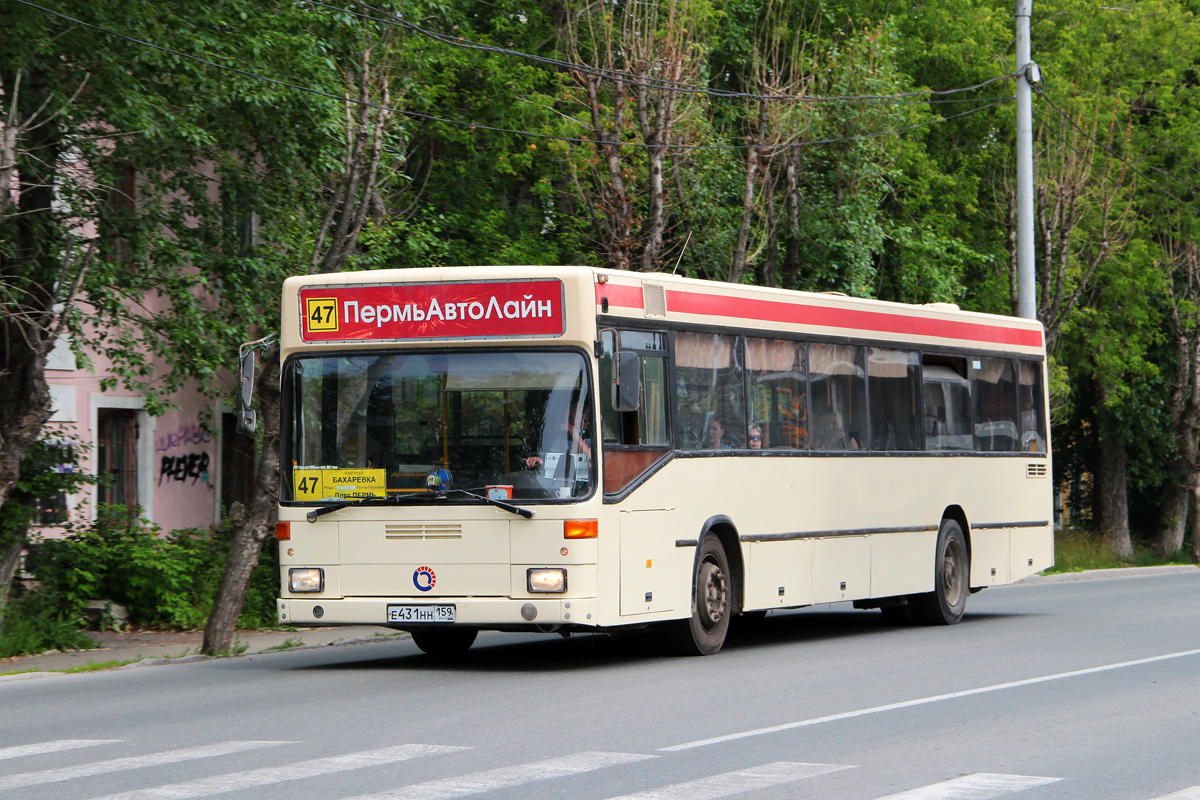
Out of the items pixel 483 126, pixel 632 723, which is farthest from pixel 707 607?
pixel 483 126

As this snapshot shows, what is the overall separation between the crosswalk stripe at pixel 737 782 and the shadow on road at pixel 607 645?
209 inches

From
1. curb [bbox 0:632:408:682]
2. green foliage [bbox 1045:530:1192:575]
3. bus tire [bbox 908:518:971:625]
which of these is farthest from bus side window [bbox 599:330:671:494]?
green foliage [bbox 1045:530:1192:575]

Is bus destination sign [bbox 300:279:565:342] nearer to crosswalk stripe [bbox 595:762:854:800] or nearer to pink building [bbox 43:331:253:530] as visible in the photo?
crosswalk stripe [bbox 595:762:854:800]

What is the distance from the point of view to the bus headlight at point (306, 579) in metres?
13.2

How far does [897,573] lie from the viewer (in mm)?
17375

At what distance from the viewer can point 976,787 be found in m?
7.67

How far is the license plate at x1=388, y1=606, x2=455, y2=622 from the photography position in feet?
42.1

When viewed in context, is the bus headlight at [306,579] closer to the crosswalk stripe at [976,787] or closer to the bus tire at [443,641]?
the bus tire at [443,641]

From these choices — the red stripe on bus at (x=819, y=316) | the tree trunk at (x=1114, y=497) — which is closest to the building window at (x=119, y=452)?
the red stripe on bus at (x=819, y=316)

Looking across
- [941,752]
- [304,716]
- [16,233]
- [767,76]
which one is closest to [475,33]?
[767,76]

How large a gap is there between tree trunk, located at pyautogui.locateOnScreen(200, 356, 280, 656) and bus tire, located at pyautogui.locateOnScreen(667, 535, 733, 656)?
12.8ft

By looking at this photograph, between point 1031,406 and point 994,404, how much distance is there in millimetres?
1165

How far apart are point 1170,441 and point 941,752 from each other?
34.0m

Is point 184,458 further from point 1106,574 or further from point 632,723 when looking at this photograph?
point 1106,574
